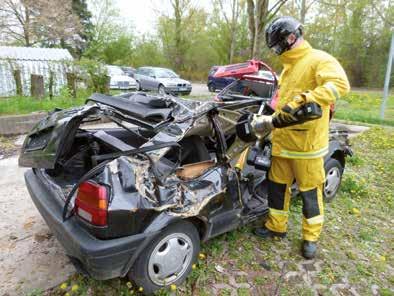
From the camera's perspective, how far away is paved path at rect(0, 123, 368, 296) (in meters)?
2.25

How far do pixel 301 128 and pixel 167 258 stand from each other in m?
1.43

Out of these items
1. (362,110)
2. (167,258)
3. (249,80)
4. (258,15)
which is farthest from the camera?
(362,110)

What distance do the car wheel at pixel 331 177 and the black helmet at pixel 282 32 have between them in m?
1.54

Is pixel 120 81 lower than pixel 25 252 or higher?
higher

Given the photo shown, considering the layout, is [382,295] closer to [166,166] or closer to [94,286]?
[166,166]

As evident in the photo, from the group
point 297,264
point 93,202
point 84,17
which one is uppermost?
point 84,17

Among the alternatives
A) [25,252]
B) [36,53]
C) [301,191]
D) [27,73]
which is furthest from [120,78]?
[301,191]

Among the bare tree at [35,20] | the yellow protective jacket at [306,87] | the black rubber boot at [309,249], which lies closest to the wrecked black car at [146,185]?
the yellow protective jacket at [306,87]

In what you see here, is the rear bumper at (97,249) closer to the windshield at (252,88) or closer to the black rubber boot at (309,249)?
the black rubber boot at (309,249)

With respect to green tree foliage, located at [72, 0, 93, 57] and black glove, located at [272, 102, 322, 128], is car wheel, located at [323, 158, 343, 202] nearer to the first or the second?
black glove, located at [272, 102, 322, 128]

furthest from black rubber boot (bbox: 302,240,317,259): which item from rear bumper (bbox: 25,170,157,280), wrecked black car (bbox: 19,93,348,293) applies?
rear bumper (bbox: 25,170,157,280)

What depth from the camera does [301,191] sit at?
268cm

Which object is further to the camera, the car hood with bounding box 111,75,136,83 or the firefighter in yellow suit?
the car hood with bounding box 111,75,136,83

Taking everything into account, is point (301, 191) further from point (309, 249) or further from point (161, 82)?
point (161, 82)
